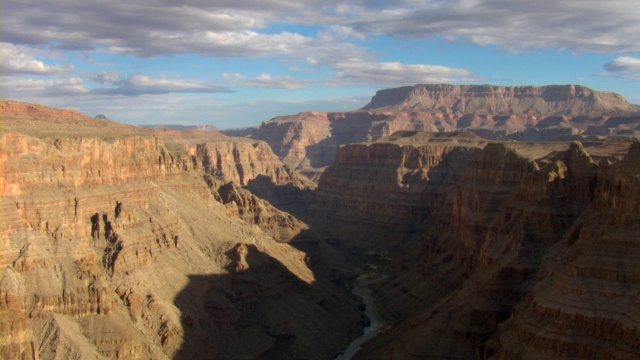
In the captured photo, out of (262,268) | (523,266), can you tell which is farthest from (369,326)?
(523,266)

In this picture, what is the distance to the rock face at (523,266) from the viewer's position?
53.2 metres

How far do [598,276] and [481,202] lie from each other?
46.0m

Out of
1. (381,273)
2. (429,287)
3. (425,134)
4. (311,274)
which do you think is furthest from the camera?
(425,134)

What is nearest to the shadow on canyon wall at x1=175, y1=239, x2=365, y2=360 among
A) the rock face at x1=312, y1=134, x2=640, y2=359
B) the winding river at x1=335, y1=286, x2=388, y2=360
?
the winding river at x1=335, y1=286, x2=388, y2=360

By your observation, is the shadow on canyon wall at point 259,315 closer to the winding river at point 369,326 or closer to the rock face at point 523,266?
the winding river at point 369,326

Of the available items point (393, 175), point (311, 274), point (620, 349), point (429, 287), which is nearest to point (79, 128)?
point (311, 274)

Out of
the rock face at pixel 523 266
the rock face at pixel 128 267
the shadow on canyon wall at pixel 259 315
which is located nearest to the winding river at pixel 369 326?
the shadow on canyon wall at pixel 259 315

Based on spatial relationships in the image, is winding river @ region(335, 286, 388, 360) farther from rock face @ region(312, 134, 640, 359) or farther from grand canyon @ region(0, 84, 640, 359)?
rock face @ region(312, 134, 640, 359)

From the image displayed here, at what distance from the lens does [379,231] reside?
497 feet

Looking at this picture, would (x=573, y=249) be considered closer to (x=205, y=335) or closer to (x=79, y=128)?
(x=205, y=335)

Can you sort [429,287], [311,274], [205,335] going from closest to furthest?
1. [205,335]
2. [429,287]
3. [311,274]

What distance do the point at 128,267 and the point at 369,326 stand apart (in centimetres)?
3223

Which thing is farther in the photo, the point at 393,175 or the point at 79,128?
the point at 393,175

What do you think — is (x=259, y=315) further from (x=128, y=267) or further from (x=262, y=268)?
(x=128, y=267)
